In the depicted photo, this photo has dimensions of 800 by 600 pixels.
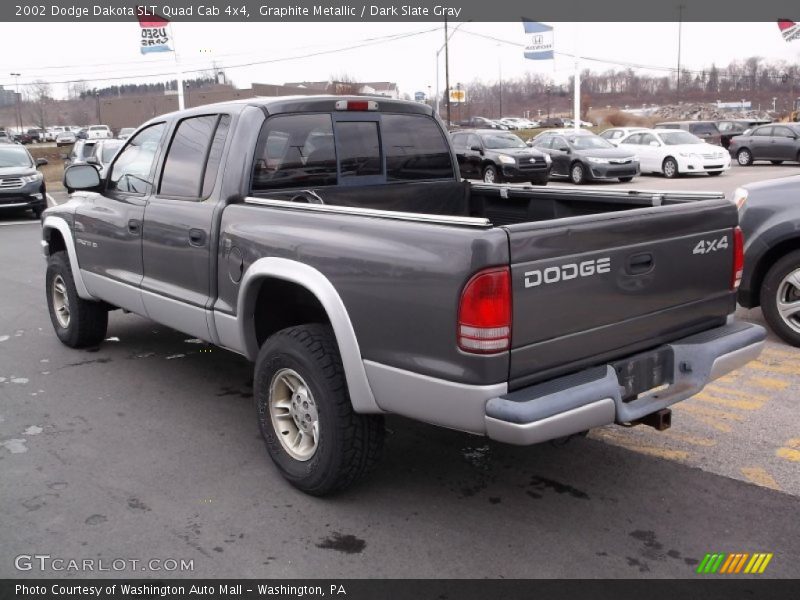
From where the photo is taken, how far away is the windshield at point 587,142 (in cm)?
2409

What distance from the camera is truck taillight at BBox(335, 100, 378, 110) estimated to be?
4.93m

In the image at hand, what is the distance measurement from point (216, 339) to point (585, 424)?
7.60ft

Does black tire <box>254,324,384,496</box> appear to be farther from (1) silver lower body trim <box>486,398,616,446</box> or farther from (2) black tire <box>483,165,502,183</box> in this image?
(2) black tire <box>483,165,502,183</box>

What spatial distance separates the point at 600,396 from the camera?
323cm

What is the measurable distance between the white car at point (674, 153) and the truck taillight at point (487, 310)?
2356 cm

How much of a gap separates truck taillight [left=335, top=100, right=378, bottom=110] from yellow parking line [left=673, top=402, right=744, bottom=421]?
284 centimetres

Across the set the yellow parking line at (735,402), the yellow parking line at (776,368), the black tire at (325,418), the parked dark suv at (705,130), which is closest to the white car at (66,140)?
the parked dark suv at (705,130)

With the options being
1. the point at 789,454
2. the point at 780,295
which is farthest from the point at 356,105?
the point at 780,295

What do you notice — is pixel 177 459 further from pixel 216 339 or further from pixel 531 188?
pixel 531 188

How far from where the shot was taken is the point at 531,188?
5.24 m

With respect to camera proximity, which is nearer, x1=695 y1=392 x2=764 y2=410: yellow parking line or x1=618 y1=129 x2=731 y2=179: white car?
x1=695 y1=392 x2=764 y2=410: yellow parking line

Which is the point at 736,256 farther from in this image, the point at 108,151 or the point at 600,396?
the point at 108,151

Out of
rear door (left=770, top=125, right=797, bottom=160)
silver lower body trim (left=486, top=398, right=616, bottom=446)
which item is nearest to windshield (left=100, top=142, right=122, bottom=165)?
silver lower body trim (left=486, top=398, right=616, bottom=446)

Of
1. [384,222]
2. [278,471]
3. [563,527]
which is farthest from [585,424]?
[278,471]
